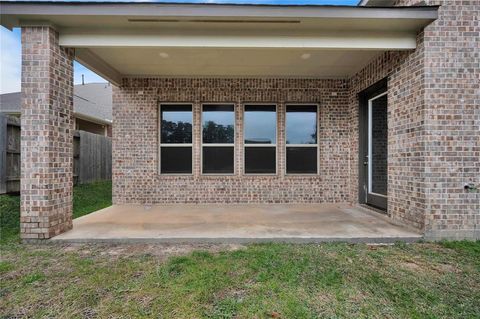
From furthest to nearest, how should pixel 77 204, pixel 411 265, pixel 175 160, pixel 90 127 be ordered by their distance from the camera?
pixel 90 127 → pixel 175 160 → pixel 77 204 → pixel 411 265

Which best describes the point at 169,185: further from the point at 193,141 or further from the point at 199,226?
the point at 199,226

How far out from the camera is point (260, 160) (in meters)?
7.25

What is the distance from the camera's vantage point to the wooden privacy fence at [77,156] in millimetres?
6105

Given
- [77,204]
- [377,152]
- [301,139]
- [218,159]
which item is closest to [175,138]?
[218,159]

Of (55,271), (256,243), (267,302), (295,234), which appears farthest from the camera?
(295,234)

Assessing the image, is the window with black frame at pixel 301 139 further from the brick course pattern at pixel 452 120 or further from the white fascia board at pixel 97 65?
the white fascia board at pixel 97 65

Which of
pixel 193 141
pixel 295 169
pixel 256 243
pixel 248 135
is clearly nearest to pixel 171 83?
pixel 193 141

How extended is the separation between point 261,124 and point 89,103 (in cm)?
1221

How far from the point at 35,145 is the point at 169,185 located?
3.43 metres

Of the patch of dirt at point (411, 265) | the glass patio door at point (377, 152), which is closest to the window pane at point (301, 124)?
the glass patio door at point (377, 152)

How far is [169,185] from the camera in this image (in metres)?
7.06

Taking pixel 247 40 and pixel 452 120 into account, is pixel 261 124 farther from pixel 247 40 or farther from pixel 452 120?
pixel 452 120

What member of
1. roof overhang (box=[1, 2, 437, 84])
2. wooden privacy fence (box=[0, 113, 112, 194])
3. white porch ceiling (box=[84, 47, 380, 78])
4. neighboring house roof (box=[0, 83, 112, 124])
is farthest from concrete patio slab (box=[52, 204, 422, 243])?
neighboring house roof (box=[0, 83, 112, 124])

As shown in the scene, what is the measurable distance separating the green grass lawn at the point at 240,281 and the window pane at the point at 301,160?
3507mm
